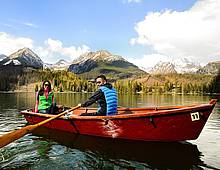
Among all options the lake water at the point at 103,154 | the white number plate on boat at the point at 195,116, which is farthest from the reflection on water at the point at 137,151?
the white number plate on boat at the point at 195,116

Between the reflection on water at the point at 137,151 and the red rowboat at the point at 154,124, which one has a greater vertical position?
the red rowboat at the point at 154,124

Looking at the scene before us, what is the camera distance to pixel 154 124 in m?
12.7

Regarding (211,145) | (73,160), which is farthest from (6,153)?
(211,145)

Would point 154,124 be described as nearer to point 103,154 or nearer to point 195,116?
point 195,116

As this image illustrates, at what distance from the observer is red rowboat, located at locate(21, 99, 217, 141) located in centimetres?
1209

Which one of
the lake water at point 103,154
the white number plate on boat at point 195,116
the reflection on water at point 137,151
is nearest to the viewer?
the lake water at point 103,154

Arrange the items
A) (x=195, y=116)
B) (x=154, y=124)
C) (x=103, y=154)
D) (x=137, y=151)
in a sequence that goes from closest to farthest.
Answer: (x=195, y=116), (x=103, y=154), (x=137, y=151), (x=154, y=124)

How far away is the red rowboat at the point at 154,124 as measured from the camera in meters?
12.1

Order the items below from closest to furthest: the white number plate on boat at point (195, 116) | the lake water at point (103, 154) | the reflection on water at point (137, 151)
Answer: the lake water at point (103, 154) < the reflection on water at point (137, 151) < the white number plate on boat at point (195, 116)

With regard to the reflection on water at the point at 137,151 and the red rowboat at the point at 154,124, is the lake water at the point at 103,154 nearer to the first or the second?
the reflection on water at the point at 137,151

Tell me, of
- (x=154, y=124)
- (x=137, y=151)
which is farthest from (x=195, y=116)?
(x=137, y=151)

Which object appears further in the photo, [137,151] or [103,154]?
[137,151]

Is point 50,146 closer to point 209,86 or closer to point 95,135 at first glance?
point 95,135

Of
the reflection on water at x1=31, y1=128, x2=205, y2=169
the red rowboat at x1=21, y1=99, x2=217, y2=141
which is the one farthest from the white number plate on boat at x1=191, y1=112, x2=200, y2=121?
the reflection on water at x1=31, y1=128, x2=205, y2=169
